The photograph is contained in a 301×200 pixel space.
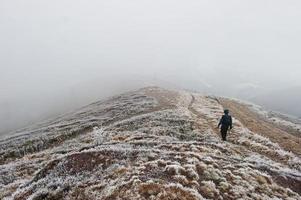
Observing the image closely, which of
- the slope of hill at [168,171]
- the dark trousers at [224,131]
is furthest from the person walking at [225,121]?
the slope of hill at [168,171]

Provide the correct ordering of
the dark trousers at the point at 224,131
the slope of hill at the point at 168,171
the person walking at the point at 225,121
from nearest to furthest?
the slope of hill at the point at 168,171, the person walking at the point at 225,121, the dark trousers at the point at 224,131

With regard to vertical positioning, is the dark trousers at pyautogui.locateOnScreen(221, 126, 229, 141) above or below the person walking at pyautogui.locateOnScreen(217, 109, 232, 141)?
below

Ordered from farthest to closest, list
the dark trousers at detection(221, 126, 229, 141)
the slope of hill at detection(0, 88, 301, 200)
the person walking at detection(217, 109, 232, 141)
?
the dark trousers at detection(221, 126, 229, 141)
the person walking at detection(217, 109, 232, 141)
the slope of hill at detection(0, 88, 301, 200)

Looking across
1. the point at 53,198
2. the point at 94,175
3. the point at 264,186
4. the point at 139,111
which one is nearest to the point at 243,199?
the point at 264,186

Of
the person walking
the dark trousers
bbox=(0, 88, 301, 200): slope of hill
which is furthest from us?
the dark trousers

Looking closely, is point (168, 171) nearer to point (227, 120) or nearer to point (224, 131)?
point (227, 120)

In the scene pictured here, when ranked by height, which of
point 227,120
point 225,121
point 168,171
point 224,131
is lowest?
point 224,131

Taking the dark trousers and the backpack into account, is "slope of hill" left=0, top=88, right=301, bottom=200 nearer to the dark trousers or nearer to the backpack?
→ the dark trousers

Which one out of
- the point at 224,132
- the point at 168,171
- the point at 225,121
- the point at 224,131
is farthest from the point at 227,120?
the point at 168,171

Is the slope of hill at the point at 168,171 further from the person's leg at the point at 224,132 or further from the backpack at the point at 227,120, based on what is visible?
the backpack at the point at 227,120

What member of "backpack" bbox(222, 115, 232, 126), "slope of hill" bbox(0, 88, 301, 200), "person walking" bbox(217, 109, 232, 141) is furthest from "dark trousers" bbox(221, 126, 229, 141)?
"slope of hill" bbox(0, 88, 301, 200)

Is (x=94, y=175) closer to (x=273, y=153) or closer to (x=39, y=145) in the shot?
(x=273, y=153)

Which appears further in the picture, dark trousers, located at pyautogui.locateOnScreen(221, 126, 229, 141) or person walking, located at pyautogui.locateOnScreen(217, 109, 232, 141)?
dark trousers, located at pyautogui.locateOnScreen(221, 126, 229, 141)

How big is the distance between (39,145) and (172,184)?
35.7 m
